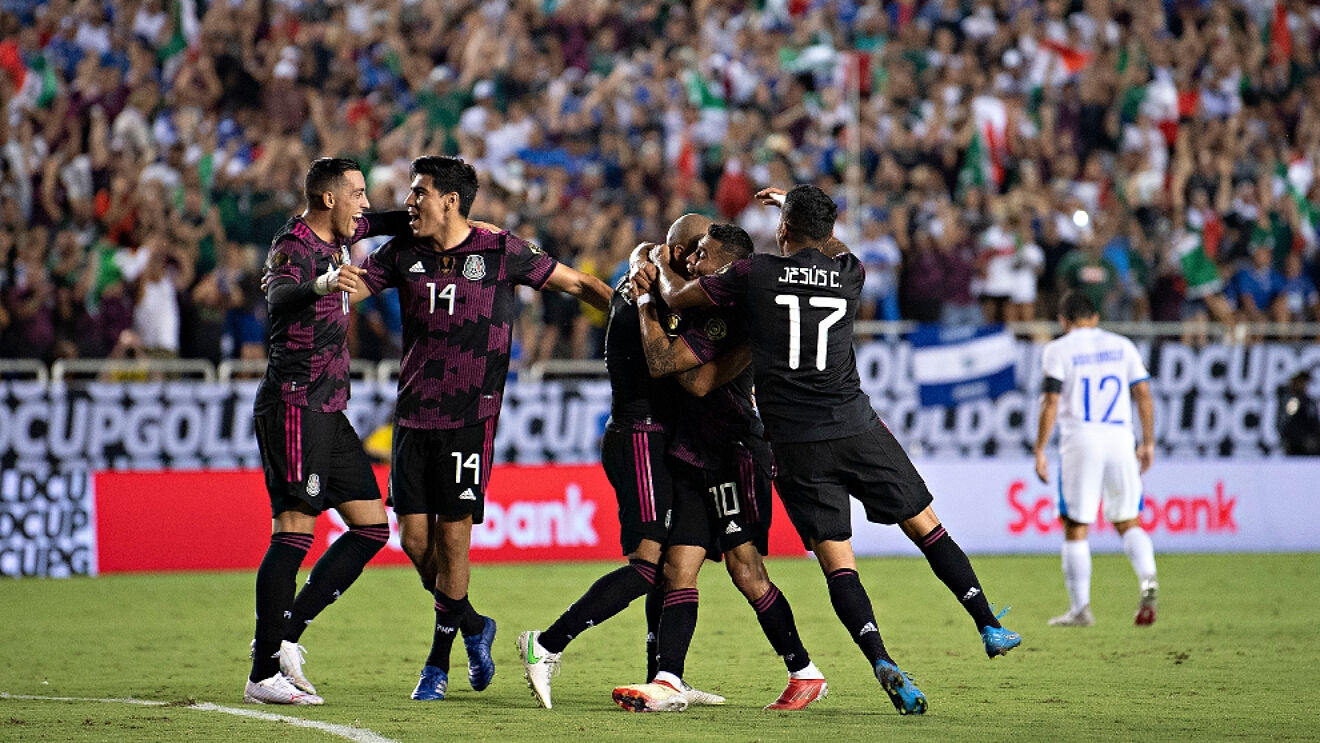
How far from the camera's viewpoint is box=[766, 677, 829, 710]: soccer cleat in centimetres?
756

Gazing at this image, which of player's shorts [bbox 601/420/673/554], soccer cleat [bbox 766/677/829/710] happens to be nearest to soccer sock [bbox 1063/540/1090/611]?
soccer cleat [bbox 766/677/829/710]

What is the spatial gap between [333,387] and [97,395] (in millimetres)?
8858

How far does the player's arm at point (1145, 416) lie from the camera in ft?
38.7

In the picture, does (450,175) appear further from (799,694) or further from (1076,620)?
(1076,620)

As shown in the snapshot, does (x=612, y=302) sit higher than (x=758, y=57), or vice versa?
(x=758, y=57)

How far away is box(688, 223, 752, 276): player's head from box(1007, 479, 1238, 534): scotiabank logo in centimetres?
972

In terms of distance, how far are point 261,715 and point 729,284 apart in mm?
2789

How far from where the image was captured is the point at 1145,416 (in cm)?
1198

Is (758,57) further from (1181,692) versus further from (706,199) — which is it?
(1181,692)

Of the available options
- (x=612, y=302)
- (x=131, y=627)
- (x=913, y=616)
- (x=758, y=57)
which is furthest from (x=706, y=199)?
(x=612, y=302)

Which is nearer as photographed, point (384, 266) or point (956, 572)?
point (956, 572)

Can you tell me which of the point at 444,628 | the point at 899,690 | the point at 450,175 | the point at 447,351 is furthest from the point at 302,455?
the point at 899,690

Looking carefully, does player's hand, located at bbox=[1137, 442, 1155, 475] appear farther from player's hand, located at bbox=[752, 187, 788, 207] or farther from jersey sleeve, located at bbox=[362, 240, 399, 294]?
jersey sleeve, located at bbox=[362, 240, 399, 294]

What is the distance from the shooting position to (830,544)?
24.6 feet
